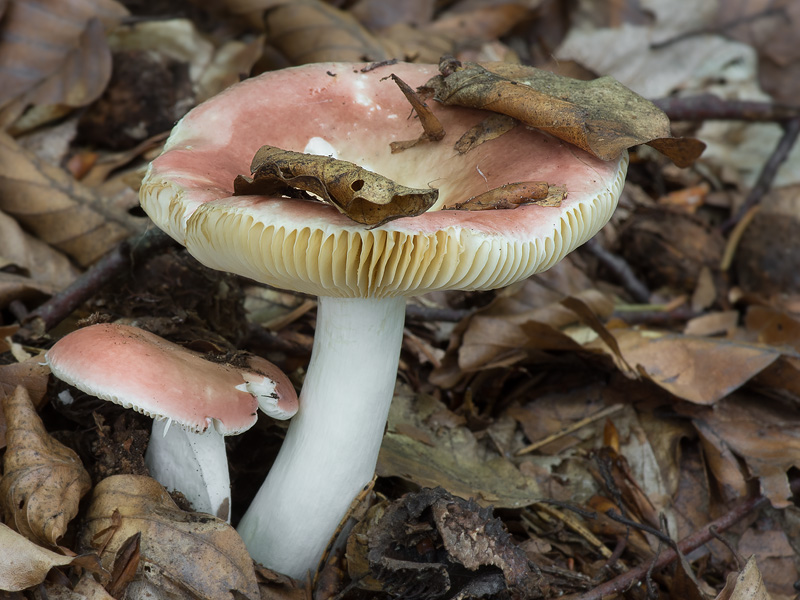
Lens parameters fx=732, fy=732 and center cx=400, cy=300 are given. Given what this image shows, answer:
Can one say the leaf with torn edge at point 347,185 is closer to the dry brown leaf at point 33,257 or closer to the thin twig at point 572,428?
the thin twig at point 572,428

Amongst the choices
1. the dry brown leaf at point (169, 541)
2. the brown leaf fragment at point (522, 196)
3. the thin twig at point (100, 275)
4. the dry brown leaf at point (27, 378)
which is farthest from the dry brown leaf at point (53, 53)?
the brown leaf fragment at point (522, 196)

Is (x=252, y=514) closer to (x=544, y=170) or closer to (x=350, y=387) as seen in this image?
(x=350, y=387)

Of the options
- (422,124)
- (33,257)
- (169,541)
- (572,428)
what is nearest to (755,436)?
(572,428)

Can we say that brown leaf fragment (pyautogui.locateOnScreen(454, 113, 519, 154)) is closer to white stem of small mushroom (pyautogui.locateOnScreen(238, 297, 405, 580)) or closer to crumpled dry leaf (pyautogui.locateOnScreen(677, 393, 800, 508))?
white stem of small mushroom (pyautogui.locateOnScreen(238, 297, 405, 580))

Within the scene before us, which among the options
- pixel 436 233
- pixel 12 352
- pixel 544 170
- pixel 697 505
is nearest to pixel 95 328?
pixel 12 352

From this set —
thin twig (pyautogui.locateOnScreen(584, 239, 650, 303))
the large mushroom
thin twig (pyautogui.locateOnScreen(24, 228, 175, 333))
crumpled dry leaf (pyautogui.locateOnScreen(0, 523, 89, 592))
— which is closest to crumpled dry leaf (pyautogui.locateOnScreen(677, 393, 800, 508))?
thin twig (pyautogui.locateOnScreen(584, 239, 650, 303))
